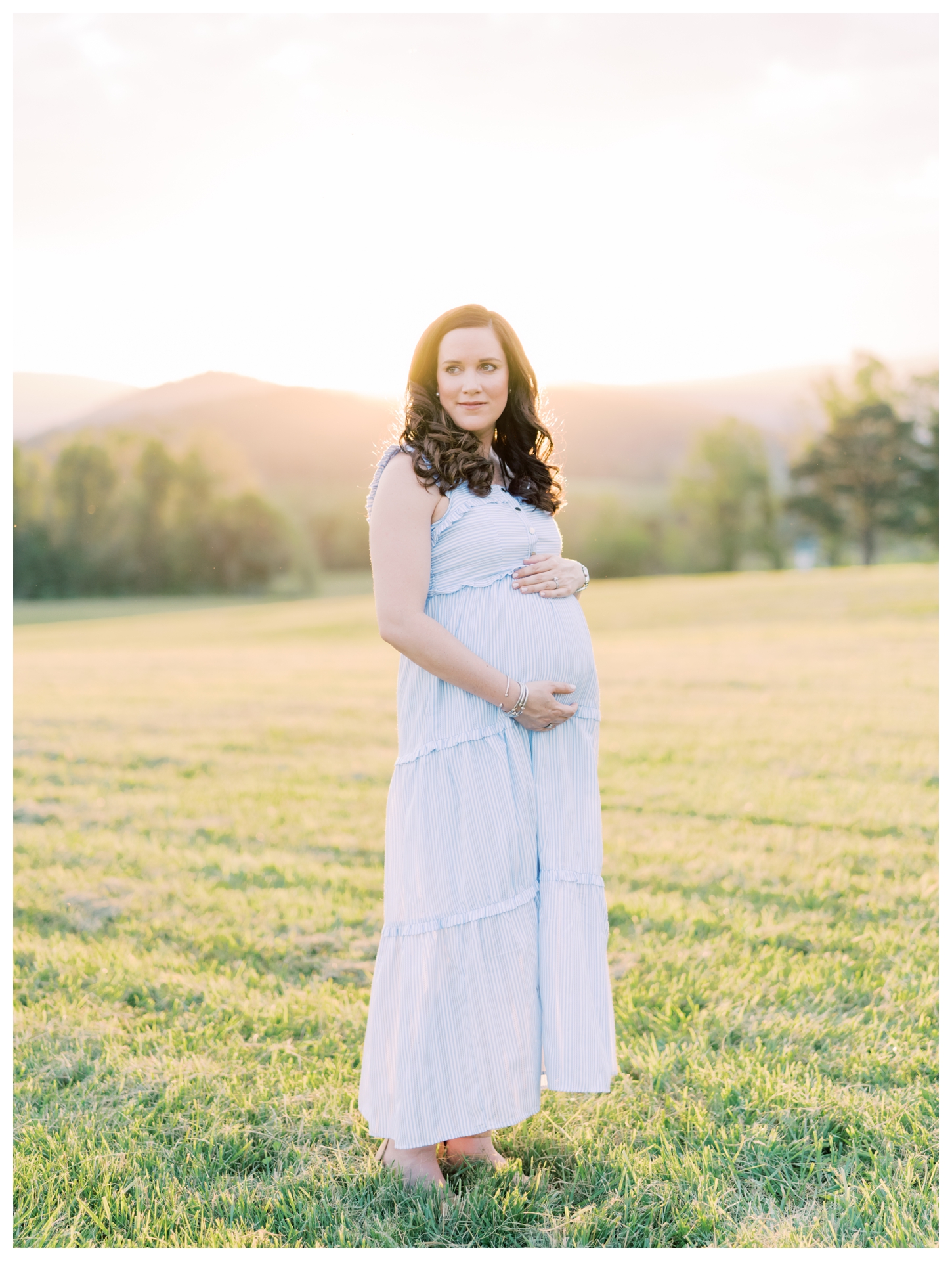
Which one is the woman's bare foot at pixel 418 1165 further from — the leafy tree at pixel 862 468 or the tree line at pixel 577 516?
the leafy tree at pixel 862 468

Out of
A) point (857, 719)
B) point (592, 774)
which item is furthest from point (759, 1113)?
point (857, 719)

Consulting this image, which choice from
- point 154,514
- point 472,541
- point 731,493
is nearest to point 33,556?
point 154,514

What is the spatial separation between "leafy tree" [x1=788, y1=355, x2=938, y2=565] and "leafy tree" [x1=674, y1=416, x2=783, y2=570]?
161 centimetres

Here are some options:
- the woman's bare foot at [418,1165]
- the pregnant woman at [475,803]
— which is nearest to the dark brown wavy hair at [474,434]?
the pregnant woman at [475,803]

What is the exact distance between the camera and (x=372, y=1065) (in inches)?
93.7

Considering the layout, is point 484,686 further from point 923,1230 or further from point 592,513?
point 592,513

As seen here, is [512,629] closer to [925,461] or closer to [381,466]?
[381,466]

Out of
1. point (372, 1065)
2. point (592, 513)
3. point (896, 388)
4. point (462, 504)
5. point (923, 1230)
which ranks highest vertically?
point (896, 388)

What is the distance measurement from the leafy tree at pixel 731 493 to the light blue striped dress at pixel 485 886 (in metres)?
39.6

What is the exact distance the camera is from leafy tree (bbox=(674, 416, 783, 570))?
41.4 meters

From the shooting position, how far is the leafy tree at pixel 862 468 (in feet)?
127

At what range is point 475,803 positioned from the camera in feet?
7.61

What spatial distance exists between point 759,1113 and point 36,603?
1507 inches
